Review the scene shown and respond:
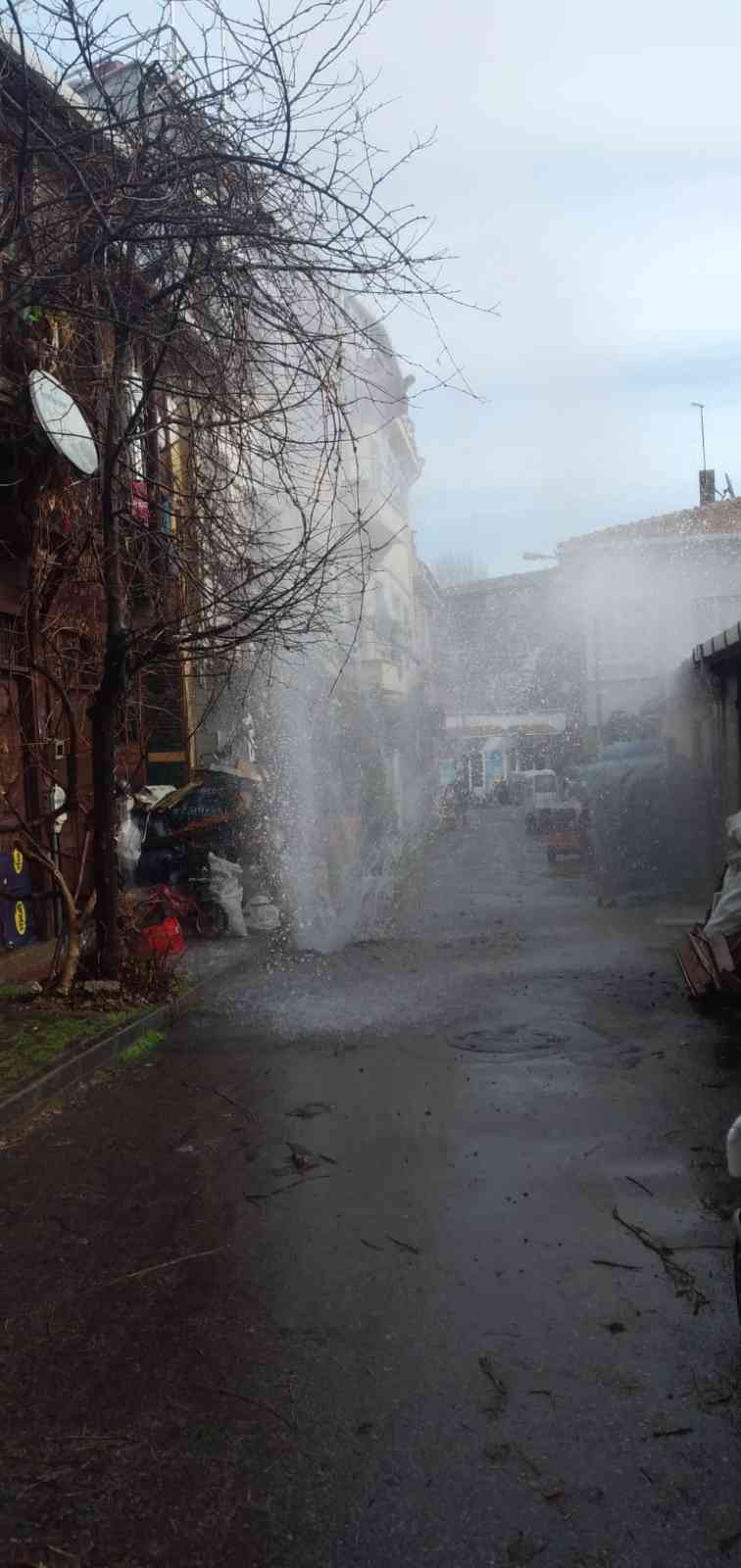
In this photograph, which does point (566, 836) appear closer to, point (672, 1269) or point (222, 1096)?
point (222, 1096)

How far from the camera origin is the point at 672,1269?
3.81 meters

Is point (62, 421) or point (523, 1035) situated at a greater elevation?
point (62, 421)

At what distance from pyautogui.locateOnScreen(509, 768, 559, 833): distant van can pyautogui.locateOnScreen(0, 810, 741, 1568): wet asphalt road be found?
21982 mm

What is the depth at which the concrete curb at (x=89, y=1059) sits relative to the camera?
19.3ft

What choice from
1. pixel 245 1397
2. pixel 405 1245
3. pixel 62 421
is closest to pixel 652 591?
pixel 62 421

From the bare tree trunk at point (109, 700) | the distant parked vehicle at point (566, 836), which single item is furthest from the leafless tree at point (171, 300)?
the distant parked vehicle at point (566, 836)

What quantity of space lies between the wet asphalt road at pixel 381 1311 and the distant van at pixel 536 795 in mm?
21982

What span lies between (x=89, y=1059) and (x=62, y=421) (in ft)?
14.1

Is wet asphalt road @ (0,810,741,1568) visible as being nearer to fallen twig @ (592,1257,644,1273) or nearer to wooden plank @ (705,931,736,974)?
fallen twig @ (592,1257,644,1273)

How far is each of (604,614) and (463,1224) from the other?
3020 cm

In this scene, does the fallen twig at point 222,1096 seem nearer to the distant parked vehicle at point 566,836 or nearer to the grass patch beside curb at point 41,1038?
the grass patch beside curb at point 41,1038

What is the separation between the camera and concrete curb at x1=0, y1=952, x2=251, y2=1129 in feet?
19.3

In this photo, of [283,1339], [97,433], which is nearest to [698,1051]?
[283,1339]

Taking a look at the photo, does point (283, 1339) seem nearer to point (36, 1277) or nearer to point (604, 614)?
point (36, 1277)
